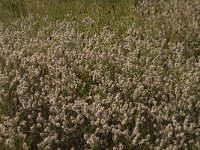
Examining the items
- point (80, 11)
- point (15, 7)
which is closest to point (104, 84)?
point (80, 11)

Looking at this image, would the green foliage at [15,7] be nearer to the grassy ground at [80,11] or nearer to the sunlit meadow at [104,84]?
the grassy ground at [80,11]

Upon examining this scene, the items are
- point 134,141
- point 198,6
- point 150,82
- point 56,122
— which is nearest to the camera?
point 134,141

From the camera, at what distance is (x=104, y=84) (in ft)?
14.4

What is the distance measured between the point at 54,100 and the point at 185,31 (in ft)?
8.36

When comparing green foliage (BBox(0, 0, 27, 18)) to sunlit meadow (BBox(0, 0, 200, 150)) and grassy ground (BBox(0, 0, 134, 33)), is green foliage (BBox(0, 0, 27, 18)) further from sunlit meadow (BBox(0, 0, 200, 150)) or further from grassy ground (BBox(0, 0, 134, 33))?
sunlit meadow (BBox(0, 0, 200, 150))

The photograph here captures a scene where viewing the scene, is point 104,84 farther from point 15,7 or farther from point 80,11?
point 15,7

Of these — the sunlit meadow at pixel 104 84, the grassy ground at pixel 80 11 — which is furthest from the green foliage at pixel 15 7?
the sunlit meadow at pixel 104 84

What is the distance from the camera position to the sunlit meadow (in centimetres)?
373

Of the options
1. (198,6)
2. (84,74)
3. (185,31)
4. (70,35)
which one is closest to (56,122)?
(84,74)

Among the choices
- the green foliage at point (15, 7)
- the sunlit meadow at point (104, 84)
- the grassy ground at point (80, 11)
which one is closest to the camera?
the sunlit meadow at point (104, 84)

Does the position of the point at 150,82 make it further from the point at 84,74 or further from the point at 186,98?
the point at 84,74

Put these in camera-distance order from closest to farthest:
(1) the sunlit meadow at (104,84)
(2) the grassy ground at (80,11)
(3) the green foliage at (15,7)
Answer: (1) the sunlit meadow at (104,84)
(2) the grassy ground at (80,11)
(3) the green foliage at (15,7)

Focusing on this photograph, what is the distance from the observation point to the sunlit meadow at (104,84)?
3.73 meters

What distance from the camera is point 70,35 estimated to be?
5.57 metres
